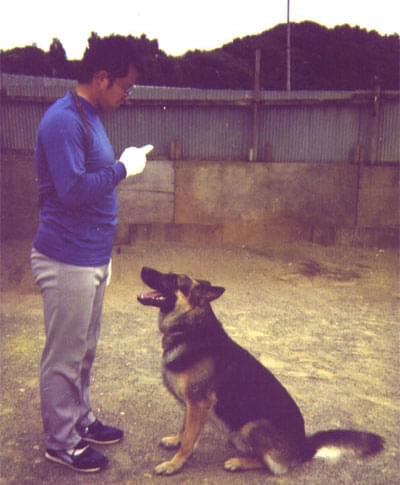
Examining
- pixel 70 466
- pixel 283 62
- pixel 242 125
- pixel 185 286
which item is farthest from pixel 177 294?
pixel 283 62

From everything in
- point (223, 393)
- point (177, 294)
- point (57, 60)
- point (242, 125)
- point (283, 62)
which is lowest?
point (223, 393)

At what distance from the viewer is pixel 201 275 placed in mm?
8055

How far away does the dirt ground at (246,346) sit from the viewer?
3135mm

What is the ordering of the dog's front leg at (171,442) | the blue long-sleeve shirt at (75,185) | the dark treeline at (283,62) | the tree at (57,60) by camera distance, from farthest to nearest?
1. the tree at (57,60)
2. the dark treeline at (283,62)
3. the dog's front leg at (171,442)
4. the blue long-sleeve shirt at (75,185)

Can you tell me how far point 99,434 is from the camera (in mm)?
3373

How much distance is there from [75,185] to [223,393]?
1.47 m

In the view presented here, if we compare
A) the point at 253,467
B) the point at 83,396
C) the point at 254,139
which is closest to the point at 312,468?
the point at 253,467

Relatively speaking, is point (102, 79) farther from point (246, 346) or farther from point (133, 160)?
point (246, 346)

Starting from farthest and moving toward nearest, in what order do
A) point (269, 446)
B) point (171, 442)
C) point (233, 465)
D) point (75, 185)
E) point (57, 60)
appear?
point (57, 60), point (171, 442), point (233, 465), point (269, 446), point (75, 185)

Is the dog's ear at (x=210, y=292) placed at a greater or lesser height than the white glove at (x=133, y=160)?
lesser

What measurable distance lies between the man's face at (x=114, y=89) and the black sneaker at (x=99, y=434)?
205 cm

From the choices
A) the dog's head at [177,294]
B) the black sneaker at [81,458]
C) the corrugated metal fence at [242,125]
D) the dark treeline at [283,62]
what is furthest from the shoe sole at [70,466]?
the dark treeline at [283,62]

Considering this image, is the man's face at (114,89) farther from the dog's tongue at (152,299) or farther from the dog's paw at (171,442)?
the dog's paw at (171,442)

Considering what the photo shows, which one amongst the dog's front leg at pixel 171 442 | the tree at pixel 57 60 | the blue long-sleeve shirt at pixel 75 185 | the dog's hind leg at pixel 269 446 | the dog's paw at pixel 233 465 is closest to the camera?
the blue long-sleeve shirt at pixel 75 185
